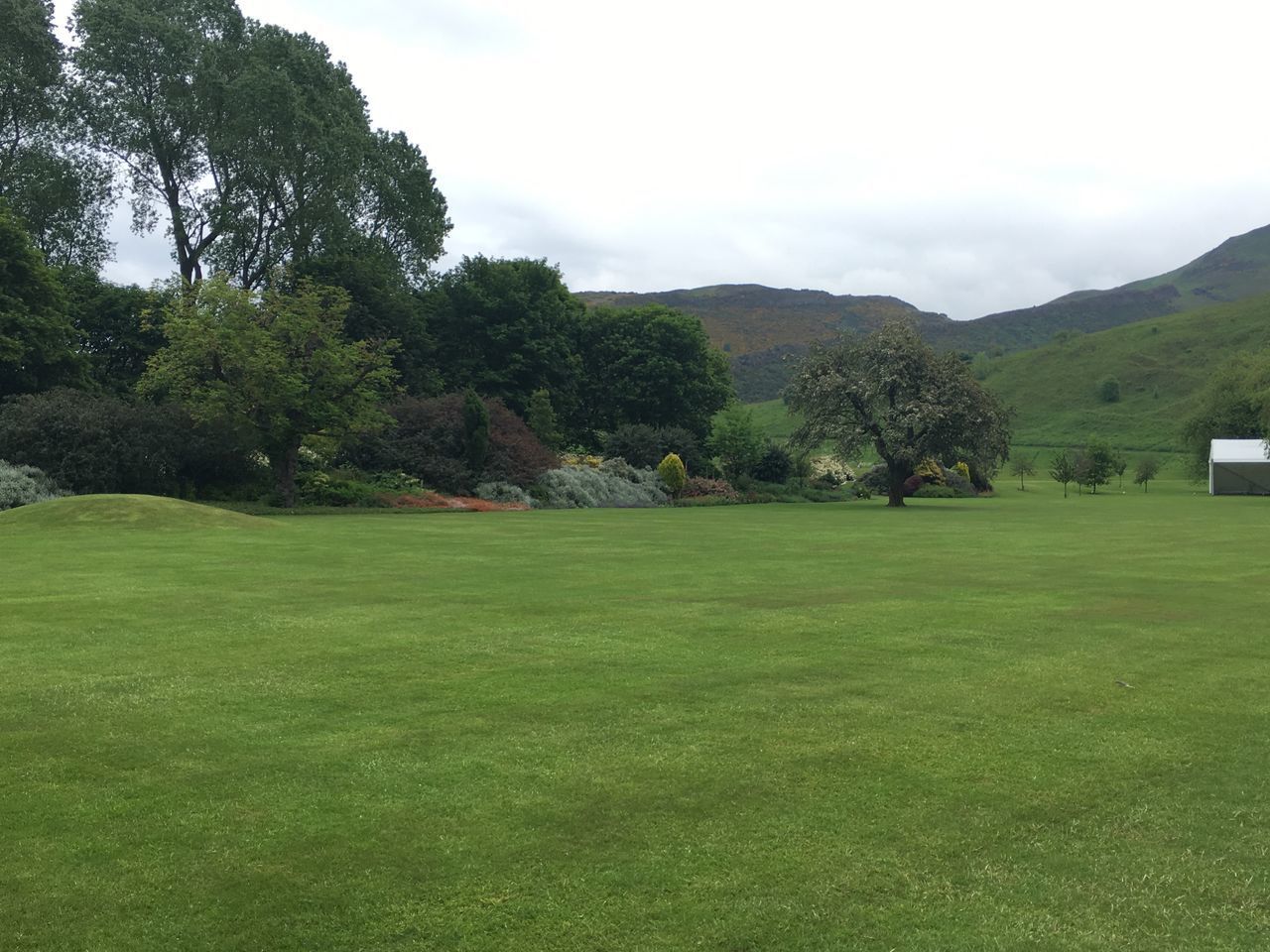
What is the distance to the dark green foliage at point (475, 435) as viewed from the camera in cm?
3934

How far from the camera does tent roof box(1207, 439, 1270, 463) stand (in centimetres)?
5878

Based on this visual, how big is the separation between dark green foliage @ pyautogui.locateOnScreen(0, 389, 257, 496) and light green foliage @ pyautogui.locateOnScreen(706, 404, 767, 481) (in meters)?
25.4

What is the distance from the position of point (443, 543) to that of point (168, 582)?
A: 7.04 m

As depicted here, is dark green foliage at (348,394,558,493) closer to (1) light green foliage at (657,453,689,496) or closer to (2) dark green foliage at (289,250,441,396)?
(1) light green foliage at (657,453,689,496)

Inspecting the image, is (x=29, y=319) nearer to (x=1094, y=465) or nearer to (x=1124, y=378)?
(x=1094, y=465)

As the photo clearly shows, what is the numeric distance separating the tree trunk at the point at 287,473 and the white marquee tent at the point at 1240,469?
179 ft

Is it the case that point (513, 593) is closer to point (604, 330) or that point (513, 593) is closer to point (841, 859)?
point (841, 859)

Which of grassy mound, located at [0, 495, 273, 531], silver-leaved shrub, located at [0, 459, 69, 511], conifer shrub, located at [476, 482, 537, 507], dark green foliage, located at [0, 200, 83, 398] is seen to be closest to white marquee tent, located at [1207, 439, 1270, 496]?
conifer shrub, located at [476, 482, 537, 507]

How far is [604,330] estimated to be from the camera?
58312mm

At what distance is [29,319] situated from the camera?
34.8 metres

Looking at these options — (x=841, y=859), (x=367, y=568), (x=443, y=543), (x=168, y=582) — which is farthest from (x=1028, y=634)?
(x=443, y=543)

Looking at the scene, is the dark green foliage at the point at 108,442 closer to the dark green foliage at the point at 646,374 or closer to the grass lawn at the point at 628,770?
the grass lawn at the point at 628,770

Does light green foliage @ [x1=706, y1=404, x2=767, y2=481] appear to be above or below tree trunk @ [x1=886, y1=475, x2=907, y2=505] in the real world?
above

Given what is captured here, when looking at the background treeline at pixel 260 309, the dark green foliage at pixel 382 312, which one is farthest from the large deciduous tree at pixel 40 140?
the dark green foliage at pixel 382 312
